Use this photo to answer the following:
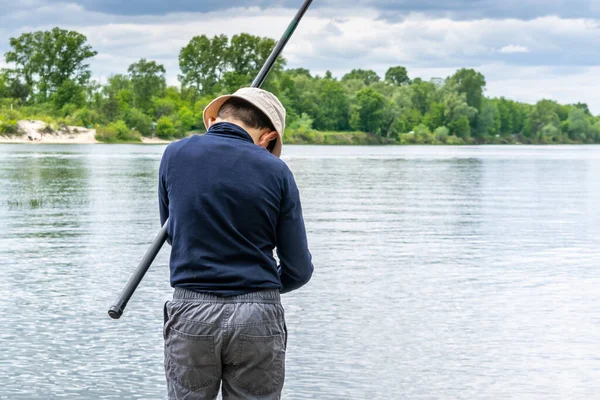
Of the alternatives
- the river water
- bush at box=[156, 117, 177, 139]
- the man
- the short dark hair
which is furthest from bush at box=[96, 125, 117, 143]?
the man

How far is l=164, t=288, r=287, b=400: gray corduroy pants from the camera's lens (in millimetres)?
3750

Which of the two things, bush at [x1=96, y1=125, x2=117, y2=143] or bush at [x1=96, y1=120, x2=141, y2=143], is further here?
bush at [x1=96, y1=120, x2=141, y2=143]

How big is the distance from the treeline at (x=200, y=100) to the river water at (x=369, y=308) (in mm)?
102916

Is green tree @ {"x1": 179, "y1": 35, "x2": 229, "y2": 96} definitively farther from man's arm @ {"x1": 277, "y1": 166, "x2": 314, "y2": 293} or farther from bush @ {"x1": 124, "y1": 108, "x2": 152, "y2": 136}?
man's arm @ {"x1": 277, "y1": 166, "x2": 314, "y2": 293}

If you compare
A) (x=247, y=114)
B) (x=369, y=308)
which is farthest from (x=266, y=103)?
(x=369, y=308)

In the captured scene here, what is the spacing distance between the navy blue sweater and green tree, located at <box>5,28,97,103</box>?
145733mm

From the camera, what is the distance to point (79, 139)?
120 metres

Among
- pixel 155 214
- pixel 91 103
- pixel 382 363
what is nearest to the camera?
pixel 382 363

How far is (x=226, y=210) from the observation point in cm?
378

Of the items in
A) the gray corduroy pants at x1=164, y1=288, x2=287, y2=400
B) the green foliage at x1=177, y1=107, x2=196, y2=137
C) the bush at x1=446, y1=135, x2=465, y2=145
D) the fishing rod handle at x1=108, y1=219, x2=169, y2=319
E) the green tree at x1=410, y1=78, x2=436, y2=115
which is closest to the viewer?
the gray corduroy pants at x1=164, y1=288, x2=287, y2=400

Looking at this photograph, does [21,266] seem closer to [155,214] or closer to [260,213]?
[155,214]

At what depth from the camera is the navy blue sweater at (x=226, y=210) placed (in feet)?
12.3

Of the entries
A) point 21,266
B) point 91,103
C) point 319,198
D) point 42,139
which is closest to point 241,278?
point 21,266

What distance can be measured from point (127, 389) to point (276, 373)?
3.52m
